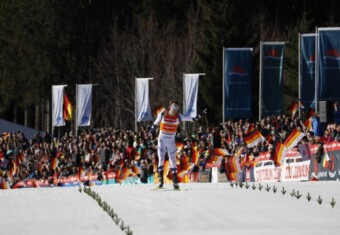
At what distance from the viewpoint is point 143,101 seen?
48.8m

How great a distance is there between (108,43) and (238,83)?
3867cm

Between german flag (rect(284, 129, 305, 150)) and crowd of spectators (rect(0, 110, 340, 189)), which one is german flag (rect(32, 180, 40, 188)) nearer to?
crowd of spectators (rect(0, 110, 340, 189))

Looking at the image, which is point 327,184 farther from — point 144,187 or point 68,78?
point 68,78

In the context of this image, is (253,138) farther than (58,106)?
No

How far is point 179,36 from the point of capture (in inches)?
3108

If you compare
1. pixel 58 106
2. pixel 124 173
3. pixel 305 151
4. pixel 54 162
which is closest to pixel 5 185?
pixel 54 162

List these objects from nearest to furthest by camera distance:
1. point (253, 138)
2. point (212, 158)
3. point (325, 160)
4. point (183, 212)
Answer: point (183, 212) → point (325, 160) → point (253, 138) → point (212, 158)

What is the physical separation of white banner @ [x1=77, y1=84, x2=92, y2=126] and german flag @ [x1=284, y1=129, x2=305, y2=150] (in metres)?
21.6

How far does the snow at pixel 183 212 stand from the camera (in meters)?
17.2

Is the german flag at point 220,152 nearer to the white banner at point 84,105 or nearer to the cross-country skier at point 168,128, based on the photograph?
the cross-country skier at point 168,128

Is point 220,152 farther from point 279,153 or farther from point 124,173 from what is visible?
point 124,173

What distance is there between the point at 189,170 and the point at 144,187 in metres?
9.32

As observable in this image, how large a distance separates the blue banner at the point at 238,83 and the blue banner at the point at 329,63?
5.47m

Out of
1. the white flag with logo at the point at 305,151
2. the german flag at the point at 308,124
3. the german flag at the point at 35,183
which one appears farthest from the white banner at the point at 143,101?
the white flag with logo at the point at 305,151
